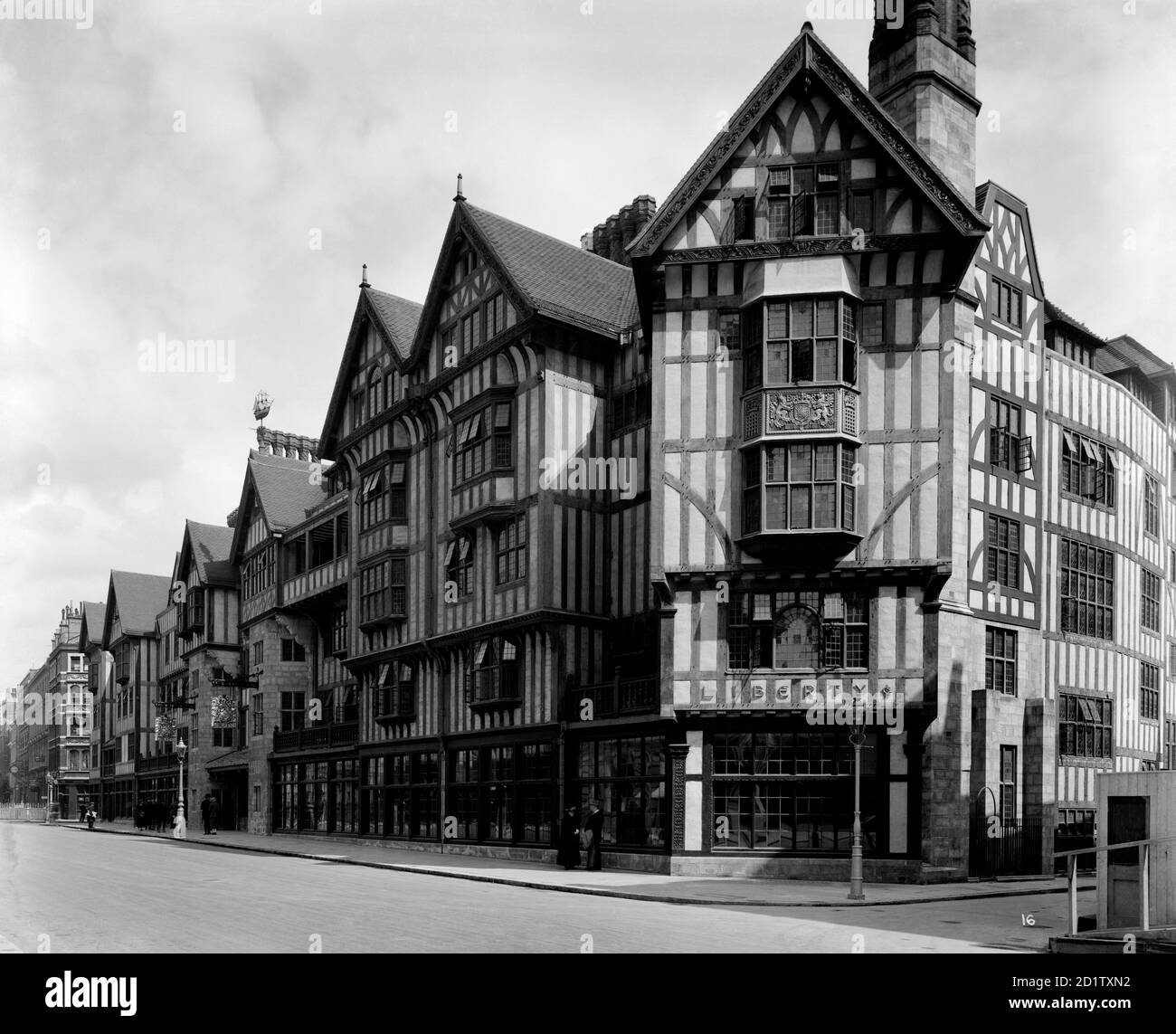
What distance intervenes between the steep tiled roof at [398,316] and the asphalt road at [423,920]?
19864mm

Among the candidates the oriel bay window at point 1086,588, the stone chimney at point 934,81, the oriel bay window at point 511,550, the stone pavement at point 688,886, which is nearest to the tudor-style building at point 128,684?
the stone pavement at point 688,886

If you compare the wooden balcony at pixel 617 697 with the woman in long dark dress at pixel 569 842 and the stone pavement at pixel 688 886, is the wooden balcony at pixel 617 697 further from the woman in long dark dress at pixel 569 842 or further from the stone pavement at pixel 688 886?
the stone pavement at pixel 688 886

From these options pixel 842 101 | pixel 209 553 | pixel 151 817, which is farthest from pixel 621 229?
pixel 151 817

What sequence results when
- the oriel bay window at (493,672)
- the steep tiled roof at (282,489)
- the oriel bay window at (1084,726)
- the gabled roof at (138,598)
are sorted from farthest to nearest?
1. the gabled roof at (138,598)
2. the steep tiled roof at (282,489)
3. the oriel bay window at (493,672)
4. the oriel bay window at (1084,726)

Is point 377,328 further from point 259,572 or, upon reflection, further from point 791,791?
point 791,791

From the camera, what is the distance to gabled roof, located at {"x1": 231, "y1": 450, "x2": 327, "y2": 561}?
2141 inches

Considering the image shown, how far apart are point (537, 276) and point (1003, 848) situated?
18.5 meters

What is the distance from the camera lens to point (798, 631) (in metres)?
26.6

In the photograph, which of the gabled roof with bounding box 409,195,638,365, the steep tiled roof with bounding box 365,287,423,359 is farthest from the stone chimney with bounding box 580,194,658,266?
the steep tiled roof with bounding box 365,287,423,359

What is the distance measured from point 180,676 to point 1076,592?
1854 inches

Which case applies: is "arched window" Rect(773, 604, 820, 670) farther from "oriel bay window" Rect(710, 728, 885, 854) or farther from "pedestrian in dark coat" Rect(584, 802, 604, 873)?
"pedestrian in dark coat" Rect(584, 802, 604, 873)

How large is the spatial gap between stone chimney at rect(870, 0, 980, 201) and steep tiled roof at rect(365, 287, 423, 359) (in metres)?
17.3

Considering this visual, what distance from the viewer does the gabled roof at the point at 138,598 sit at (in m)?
77.2
